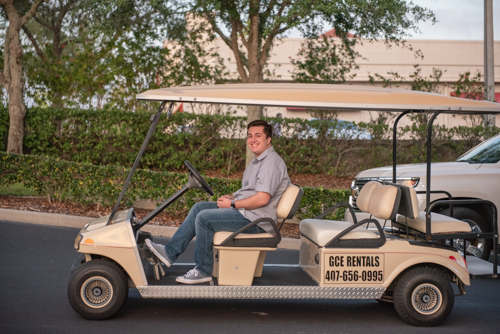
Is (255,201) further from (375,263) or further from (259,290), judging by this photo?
(375,263)

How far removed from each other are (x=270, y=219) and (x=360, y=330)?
1.18 metres

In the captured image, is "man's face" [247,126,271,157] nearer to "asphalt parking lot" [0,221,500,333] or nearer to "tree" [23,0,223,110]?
"asphalt parking lot" [0,221,500,333]

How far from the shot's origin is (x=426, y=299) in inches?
185

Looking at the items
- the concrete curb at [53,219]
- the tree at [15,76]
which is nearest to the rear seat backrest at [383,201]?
the concrete curb at [53,219]

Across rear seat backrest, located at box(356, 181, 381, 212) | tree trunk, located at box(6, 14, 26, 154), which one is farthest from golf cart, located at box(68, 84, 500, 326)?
tree trunk, located at box(6, 14, 26, 154)

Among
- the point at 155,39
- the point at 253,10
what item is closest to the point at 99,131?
the point at 155,39

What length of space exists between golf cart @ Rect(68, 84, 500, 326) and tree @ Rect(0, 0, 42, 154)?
9.46 meters

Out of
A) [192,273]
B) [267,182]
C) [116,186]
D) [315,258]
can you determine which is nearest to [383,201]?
[315,258]

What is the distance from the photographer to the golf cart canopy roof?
4566mm

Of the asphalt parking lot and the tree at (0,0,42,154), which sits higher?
the tree at (0,0,42,154)

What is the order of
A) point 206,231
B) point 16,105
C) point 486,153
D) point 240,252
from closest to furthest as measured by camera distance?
point 240,252
point 206,231
point 486,153
point 16,105

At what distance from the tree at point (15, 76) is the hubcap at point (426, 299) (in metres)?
10.9

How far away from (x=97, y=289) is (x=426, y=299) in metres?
2.75

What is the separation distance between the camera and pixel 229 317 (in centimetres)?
484
